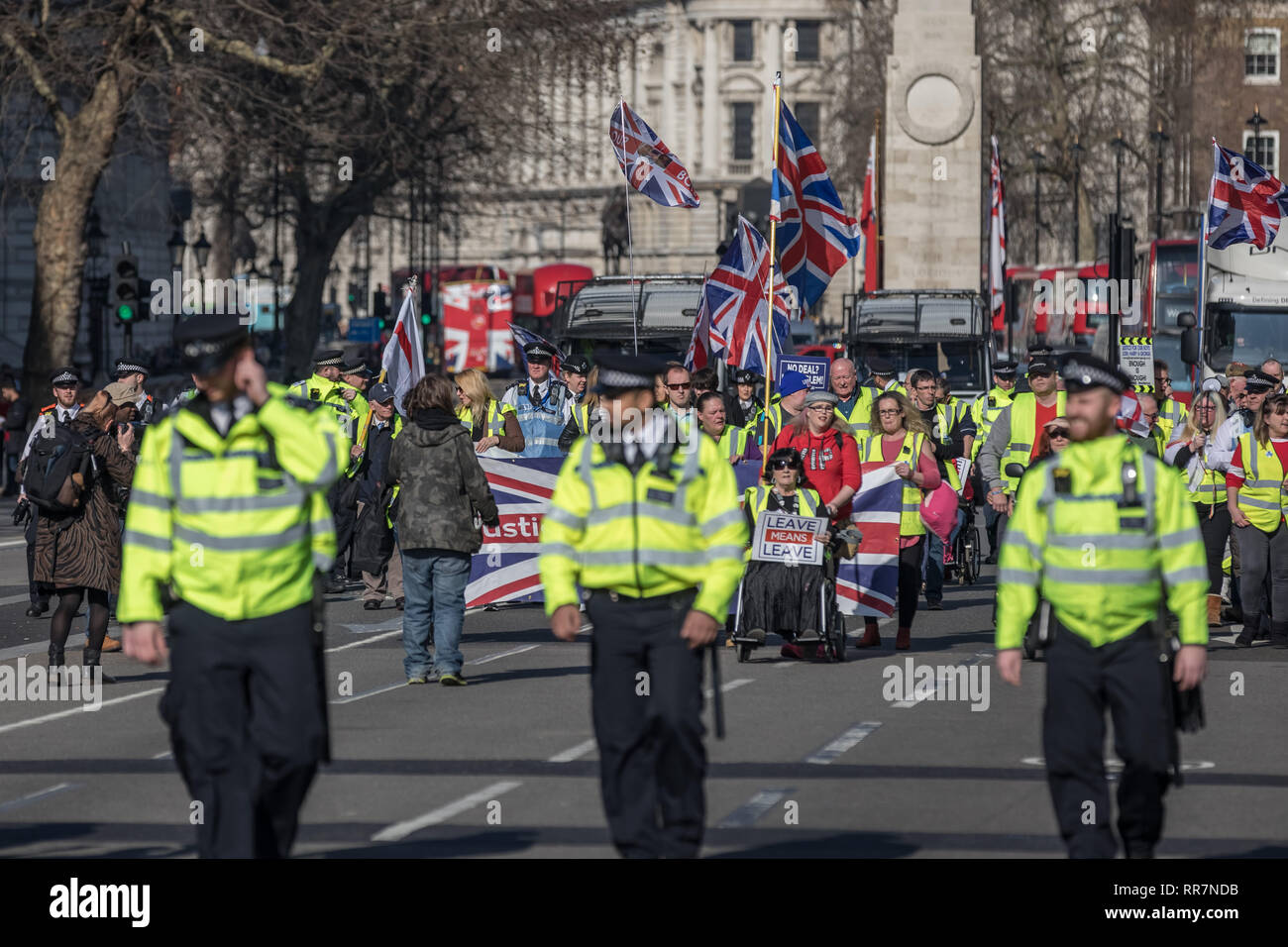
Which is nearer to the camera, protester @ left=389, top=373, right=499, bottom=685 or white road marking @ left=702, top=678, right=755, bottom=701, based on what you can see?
white road marking @ left=702, top=678, right=755, bottom=701

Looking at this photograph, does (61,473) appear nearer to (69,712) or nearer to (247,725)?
(69,712)

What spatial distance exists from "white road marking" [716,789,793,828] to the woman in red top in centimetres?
454

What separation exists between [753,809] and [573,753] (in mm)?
1507

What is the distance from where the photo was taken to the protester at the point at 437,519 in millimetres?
12695

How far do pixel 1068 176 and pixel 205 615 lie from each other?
56917mm

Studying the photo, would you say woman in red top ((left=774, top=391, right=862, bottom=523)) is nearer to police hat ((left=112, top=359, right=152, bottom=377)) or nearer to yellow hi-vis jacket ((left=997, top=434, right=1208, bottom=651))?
police hat ((left=112, top=359, right=152, bottom=377))

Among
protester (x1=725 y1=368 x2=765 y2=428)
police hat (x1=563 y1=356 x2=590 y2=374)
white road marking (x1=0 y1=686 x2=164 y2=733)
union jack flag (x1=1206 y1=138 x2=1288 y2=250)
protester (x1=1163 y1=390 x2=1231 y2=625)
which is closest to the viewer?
white road marking (x1=0 y1=686 x2=164 y2=733)

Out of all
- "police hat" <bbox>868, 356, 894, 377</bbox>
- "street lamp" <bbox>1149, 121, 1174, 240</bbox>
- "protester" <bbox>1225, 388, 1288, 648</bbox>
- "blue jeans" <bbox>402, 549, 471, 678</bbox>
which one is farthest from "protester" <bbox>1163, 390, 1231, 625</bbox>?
"street lamp" <bbox>1149, 121, 1174, 240</bbox>

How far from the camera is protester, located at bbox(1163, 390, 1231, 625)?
15594 mm

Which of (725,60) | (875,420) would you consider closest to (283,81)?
(875,420)

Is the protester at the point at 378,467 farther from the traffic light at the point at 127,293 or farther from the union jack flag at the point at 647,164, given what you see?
the traffic light at the point at 127,293

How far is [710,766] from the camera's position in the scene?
1006cm

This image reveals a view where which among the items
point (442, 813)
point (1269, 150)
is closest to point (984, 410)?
point (442, 813)
